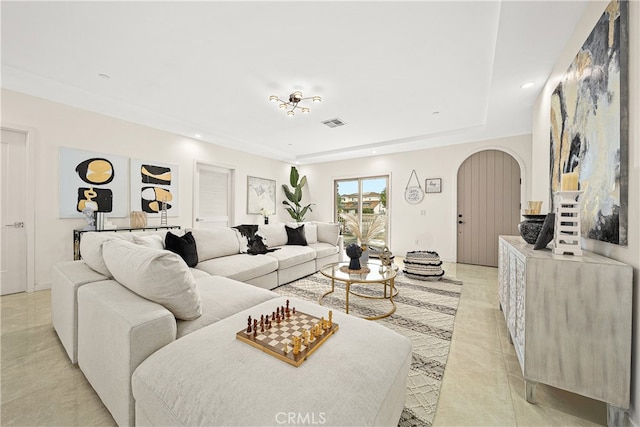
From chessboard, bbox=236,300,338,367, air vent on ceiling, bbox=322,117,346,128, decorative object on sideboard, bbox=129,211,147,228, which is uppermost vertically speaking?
air vent on ceiling, bbox=322,117,346,128

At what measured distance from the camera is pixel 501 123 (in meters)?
3.82

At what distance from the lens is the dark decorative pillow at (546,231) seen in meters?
1.55

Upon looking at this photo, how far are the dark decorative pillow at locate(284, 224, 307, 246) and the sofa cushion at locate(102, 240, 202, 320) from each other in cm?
269

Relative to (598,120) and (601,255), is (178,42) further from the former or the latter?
(601,255)

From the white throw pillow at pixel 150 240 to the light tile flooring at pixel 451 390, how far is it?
902mm

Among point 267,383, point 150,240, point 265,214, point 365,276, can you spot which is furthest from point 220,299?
point 265,214

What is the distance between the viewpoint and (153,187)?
4105mm

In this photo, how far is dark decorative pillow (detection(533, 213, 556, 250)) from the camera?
155 centimetres

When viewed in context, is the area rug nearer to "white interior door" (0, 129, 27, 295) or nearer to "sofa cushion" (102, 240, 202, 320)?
"sofa cushion" (102, 240, 202, 320)

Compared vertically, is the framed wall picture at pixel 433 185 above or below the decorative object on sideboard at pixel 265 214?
above

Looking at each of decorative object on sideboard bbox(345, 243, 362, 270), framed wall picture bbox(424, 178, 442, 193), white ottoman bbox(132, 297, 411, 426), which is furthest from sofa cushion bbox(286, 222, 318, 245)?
white ottoman bbox(132, 297, 411, 426)

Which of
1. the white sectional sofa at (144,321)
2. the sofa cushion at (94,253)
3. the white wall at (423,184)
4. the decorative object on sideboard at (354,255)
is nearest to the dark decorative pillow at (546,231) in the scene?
the white sectional sofa at (144,321)

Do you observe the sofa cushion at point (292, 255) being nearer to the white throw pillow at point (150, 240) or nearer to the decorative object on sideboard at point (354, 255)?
the decorative object on sideboard at point (354, 255)

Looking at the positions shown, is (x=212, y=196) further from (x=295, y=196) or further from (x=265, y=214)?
(x=295, y=196)
